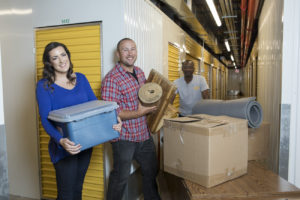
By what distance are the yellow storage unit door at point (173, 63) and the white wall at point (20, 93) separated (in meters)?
2.56

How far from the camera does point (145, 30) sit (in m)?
3.41

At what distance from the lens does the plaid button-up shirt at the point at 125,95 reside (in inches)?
91.3

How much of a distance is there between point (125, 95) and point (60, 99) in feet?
2.18

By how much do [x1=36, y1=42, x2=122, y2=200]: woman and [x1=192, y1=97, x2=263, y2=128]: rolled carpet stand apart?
994mm

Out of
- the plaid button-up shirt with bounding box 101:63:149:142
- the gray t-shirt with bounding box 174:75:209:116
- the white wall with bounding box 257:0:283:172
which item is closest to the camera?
the plaid button-up shirt with bounding box 101:63:149:142

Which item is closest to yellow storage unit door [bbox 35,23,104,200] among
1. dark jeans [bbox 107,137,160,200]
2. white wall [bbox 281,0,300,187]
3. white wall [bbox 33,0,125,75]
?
white wall [bbox 33,0,125,75]

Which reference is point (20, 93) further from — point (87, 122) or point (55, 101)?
point (87, 122)

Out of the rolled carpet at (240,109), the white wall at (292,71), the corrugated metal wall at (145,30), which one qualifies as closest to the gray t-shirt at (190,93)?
the corrugated metal wall at (145,30)

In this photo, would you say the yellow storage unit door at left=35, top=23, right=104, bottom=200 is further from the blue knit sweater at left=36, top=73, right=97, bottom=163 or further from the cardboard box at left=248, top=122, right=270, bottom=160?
the cardboard box at left=248, top=122, right=270, bottom=160

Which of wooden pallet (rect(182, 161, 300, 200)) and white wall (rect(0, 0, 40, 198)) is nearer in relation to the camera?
wooden pallet (rect(182, 161, 300, 200))

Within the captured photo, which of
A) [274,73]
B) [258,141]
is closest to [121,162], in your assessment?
[258,141]

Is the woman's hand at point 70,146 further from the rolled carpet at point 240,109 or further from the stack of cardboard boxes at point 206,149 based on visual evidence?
the rolled carpet at point 240,109

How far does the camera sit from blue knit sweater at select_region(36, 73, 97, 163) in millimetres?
1835

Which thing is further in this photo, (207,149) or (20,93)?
(20,93)
